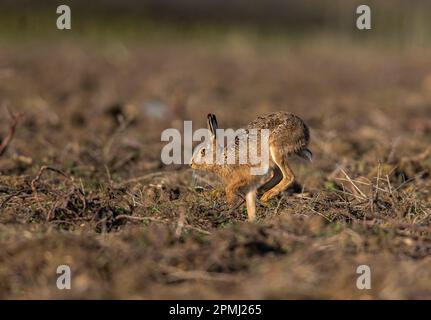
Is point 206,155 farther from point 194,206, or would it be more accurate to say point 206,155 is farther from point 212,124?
point 194,206

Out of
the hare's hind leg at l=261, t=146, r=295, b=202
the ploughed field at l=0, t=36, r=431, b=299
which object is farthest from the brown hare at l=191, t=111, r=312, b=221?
the ploughed field at l=0, t=36, r=431, b=299

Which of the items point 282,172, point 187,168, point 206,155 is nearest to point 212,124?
point 206,155

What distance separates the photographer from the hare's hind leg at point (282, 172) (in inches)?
262

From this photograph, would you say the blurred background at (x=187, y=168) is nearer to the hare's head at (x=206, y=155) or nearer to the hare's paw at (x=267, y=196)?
the hare's paw at (x=267, y=196)

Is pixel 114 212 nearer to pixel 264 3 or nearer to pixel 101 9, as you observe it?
pixel 101 9

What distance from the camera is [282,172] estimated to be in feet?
22.6

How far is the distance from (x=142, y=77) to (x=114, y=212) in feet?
39.9

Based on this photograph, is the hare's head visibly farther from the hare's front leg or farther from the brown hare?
the hare's front leg

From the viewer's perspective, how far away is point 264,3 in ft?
96.1

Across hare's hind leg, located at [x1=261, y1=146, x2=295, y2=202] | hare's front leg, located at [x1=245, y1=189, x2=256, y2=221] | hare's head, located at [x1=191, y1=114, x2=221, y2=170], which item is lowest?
hare's front leg, located at [x1=245, y1=189, x2=256, y2=221]

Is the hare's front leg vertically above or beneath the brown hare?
Answer: beneath

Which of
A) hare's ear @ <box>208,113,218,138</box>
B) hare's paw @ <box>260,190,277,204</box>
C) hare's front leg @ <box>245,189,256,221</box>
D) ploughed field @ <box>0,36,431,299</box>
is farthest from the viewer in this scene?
hare's paw @ <box>260,190,277,204</box>

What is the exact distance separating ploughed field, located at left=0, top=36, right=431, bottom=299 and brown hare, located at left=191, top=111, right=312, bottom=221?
0.18 metres

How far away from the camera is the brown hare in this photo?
6621 mm
